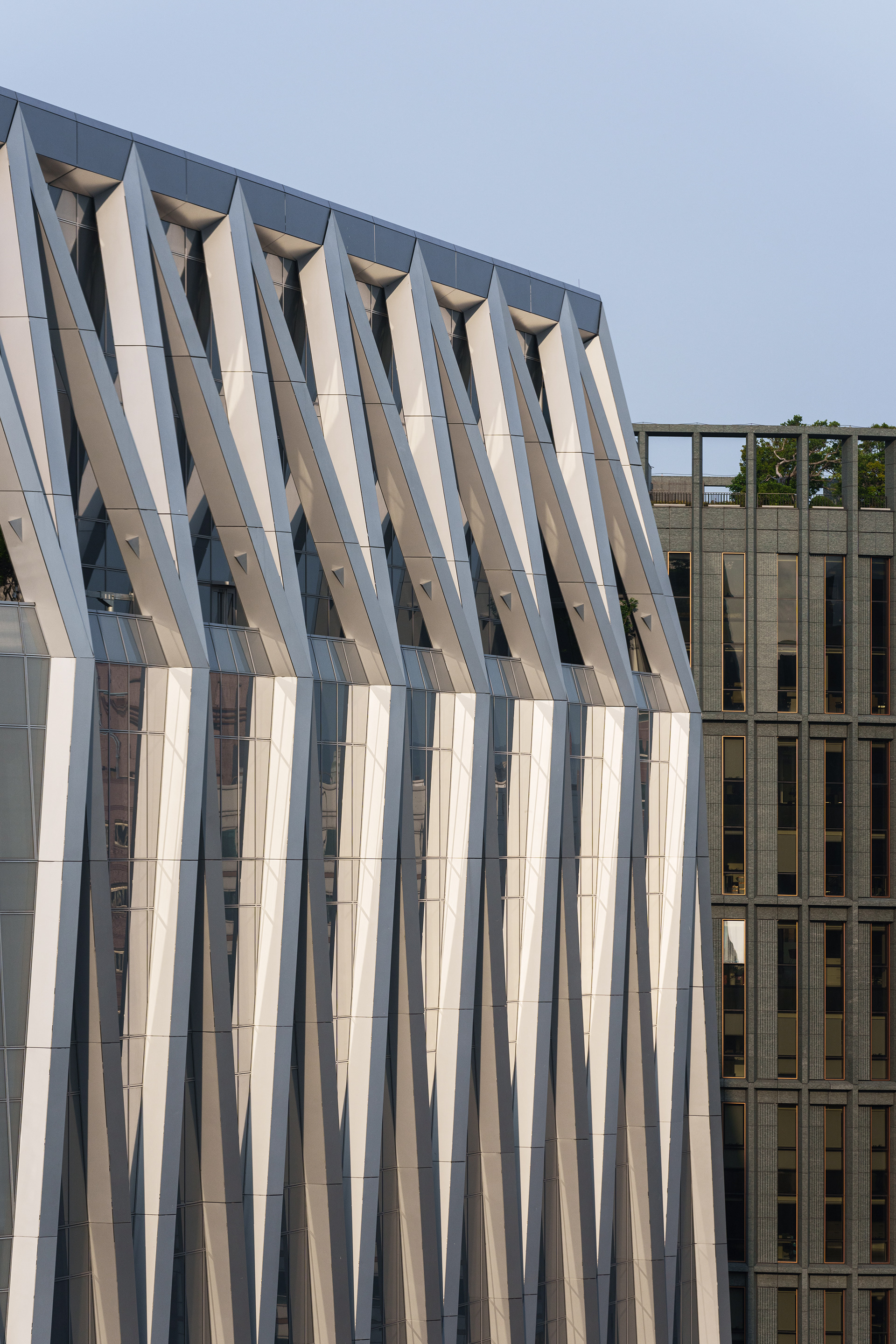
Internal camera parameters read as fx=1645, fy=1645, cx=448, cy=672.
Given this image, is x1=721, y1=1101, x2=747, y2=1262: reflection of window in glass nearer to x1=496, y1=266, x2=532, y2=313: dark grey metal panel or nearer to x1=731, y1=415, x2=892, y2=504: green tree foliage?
x1=731, y1=415, x2=892, y2=504: green tree foliage

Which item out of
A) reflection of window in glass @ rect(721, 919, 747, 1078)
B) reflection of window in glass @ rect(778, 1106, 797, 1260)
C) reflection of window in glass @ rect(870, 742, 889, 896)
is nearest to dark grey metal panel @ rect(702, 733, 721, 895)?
reflection of window in glass @ rect(721, 919, 747, 1078)

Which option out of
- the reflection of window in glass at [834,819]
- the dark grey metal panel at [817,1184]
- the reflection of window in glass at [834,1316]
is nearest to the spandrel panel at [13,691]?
the reflection of window in glass at [834,819]

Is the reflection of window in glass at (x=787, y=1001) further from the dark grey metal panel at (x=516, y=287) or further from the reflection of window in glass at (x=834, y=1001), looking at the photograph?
the dark grey metal panel at (x=516, y=287)

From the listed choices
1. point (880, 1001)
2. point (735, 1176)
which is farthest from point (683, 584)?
point (735, 1176)

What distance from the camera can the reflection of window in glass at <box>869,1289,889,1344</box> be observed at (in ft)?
157

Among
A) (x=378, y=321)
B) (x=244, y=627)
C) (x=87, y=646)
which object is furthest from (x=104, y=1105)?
(x=378, y=321)

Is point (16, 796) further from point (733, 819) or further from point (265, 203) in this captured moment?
point (733, 819)

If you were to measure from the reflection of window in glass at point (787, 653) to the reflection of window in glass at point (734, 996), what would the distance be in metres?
6.70

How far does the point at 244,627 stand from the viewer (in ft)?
92.9

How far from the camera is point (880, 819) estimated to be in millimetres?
49406

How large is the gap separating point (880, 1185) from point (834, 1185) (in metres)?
1.40

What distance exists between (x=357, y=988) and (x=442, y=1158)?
4.42 metres

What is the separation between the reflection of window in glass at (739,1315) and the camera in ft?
156

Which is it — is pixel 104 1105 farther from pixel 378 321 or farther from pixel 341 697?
pixel 378 321
